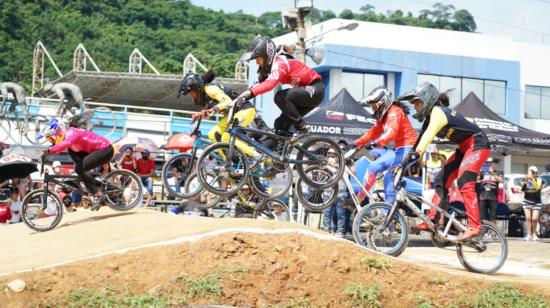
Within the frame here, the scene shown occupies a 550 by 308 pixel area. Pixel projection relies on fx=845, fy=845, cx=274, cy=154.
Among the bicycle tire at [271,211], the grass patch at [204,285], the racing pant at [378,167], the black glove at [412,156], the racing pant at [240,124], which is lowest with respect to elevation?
the grass patch at [204,285]

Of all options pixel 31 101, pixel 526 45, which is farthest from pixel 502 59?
pixel 31 101

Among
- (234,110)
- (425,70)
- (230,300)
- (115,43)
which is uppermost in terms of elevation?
(115,43)

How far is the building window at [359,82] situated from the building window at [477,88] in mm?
2204

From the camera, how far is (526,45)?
41.8m

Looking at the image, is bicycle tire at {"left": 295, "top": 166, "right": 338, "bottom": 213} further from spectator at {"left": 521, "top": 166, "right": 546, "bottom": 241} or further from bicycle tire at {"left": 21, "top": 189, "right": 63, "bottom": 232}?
spectator at {"left": 521, "top": 166, "right": 546, "bottom": 241}

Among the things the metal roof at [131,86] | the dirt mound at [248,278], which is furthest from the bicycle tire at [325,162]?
the metal roof at [131,86]

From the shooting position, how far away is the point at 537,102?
4181 cm

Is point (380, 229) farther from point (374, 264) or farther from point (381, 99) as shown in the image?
point (381, 99)

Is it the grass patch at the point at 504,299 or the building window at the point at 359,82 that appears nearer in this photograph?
the grass patch at the point at 504,299

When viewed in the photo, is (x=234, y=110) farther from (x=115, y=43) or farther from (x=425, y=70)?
(x=115, y=43)

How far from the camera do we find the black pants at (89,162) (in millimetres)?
14266

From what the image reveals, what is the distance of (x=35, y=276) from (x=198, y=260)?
1.77 meters

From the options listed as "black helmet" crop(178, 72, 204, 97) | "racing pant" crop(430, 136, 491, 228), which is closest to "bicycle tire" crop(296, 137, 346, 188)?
"racing pant" crop(430, 136, 491, 228)

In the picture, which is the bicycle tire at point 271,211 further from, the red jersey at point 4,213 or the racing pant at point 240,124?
Result: the red jersey at point 4,213
